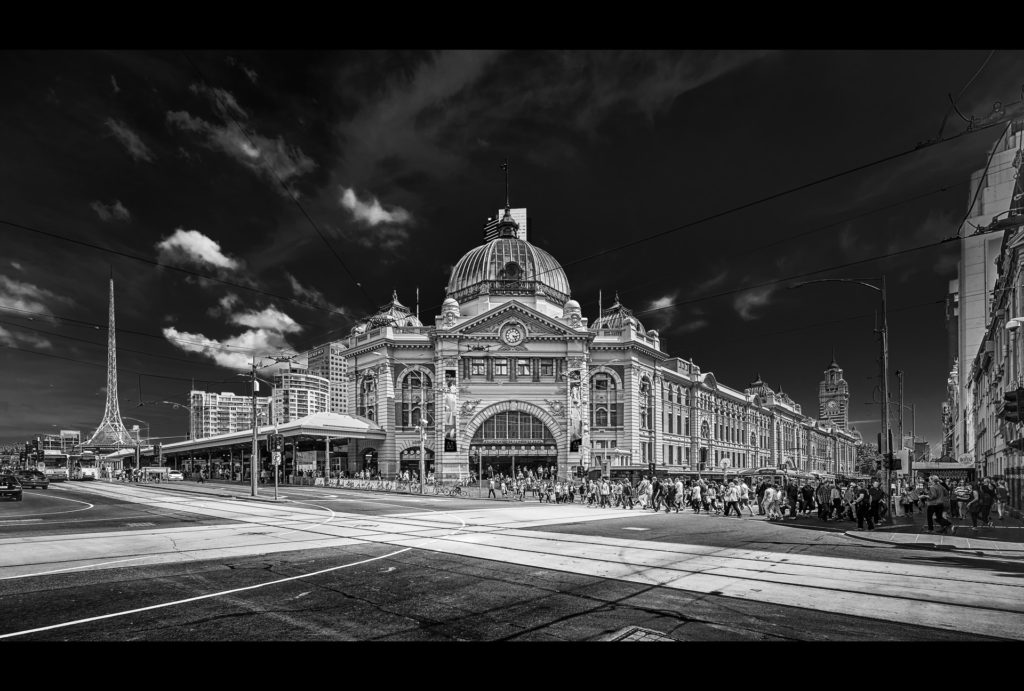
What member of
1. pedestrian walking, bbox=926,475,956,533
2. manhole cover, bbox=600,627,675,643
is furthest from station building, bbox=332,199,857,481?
manhole cover, bbox=600,627,675,643

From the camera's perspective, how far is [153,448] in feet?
368

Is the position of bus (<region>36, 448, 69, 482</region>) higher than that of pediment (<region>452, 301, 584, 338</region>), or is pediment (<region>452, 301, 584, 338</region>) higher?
pediment (<region>452, 301, 584, 338</region>)

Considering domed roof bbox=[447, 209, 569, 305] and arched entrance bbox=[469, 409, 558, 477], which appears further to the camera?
domed roof bbox=[447, 209, 569, 305]

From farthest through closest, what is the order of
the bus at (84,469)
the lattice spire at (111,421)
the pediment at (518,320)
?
the lattice spire at (111,421), the bus at (84,469), the pediment at (518,320)

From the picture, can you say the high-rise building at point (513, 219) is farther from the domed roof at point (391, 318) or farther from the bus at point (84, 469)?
the bus at point (84, 469)

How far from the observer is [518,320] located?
67125 mm

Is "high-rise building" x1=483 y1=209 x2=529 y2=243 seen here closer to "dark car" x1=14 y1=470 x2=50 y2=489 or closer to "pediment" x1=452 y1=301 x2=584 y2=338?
"pediment" x1=452 y1=301 x2=584 y2=338

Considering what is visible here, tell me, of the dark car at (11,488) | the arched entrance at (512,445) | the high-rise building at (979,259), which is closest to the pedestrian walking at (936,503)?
the high-rise building at (979,259)

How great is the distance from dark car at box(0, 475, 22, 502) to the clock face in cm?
4178

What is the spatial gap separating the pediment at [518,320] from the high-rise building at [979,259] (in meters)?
34.1

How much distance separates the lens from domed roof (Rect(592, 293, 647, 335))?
249ft

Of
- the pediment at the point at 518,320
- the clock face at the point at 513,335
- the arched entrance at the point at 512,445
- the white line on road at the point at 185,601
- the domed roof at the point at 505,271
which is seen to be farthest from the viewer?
the domed roof at the point at 505,271

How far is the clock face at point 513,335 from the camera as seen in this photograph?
66625 mm
